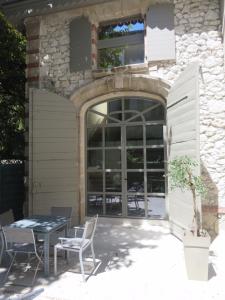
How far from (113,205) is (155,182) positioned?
3.52ft

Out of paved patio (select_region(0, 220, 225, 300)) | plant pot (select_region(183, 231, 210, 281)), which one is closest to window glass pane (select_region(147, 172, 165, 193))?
paved patio (select_region(0, 220, 225, 300))

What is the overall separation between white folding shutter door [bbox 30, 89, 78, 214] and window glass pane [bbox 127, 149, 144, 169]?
1215mm

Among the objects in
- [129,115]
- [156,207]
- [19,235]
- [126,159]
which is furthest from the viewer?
[129,115]

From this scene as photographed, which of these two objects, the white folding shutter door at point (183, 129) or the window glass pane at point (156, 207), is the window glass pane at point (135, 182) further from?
the white folding shutter door at point (183, 129)

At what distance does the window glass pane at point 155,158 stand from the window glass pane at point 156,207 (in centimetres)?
66

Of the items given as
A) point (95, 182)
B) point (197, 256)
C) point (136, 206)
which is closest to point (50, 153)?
point (95, 182)

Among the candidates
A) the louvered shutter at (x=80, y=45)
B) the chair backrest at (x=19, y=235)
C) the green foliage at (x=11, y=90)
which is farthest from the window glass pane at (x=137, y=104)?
the chair backrest at (x=19, y=235)

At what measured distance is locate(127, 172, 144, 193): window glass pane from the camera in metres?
6.27

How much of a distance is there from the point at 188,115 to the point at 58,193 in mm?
3116

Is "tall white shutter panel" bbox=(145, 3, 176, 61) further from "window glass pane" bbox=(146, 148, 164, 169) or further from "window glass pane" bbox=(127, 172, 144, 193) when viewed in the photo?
"window glass pane" bbox=(127, 172, 144, 193)

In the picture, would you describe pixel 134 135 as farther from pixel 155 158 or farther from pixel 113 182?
pixel 113 182

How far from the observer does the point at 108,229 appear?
600 centimetres

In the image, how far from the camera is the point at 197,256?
3.58m

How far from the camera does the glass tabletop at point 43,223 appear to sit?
3750 mm
